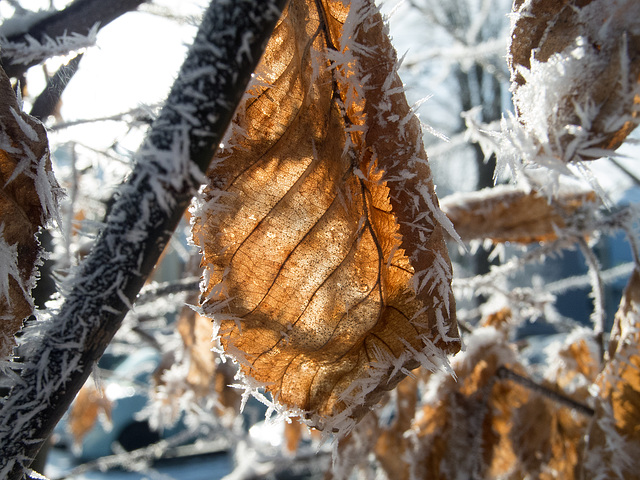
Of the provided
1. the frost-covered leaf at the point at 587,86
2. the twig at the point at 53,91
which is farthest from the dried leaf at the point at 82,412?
Answer: the frost-covered leaf at the point at 587,86

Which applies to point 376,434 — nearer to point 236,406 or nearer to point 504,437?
point 504,437

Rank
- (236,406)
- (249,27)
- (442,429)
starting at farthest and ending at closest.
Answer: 1. (236,406)
2. (442,429)
3. (249,27)

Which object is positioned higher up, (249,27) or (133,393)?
(249,27)

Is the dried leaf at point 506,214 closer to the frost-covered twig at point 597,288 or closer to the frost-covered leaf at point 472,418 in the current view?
the frost-covered twig at point 597,288

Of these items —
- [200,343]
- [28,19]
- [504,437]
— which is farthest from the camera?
[200,343]

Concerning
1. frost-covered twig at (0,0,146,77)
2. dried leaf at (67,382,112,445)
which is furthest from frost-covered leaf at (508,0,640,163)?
dried leaf at (67,382,112,445)

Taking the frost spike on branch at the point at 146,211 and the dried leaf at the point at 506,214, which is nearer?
the frost spike on branch at the point at 146,211

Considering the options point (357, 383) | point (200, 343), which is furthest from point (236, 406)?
point (357, 383)

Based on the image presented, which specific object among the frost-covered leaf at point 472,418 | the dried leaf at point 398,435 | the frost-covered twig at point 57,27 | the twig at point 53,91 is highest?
the frost-covered twig at point 57,27
